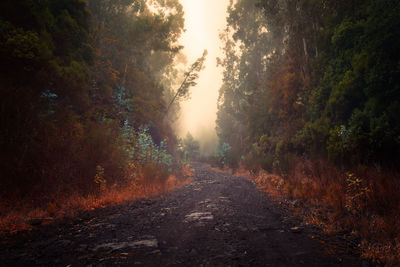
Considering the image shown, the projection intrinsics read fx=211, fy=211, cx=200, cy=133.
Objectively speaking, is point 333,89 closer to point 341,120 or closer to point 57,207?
point 341,120

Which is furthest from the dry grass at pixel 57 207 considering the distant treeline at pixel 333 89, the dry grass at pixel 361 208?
the distant treeline at pixel 333 89

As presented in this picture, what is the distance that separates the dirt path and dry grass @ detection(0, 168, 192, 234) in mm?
335

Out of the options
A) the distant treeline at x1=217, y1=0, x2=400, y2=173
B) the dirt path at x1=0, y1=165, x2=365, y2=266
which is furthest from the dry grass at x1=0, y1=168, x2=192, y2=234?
the distant treeline at x1=217, y1=0, x2=400, y2=173

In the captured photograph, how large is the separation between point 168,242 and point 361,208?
3856 mm

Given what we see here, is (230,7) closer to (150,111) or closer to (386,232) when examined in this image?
(150,111)

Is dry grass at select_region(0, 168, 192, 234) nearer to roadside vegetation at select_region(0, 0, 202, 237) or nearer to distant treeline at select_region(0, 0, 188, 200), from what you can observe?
roadside vegetation at select_region(0, 0, 202, 237)

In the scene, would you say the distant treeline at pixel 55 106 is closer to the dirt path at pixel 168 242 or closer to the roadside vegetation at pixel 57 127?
the roadside vegetation at pixel 57 127

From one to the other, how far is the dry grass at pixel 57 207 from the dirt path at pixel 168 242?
335 millimetres

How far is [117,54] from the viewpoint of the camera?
15219mm

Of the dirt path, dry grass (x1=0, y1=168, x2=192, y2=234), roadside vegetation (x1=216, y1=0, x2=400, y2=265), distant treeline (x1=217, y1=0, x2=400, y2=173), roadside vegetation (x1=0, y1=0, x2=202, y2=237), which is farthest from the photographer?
distant treeline (x1=217, y1=0, x2=400, y2=173)

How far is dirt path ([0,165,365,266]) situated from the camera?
284 cm

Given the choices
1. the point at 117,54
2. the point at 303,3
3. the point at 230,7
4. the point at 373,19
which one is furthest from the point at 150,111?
the point at 230,7

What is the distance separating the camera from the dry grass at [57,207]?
3883 mm

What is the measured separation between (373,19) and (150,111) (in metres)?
13.5
